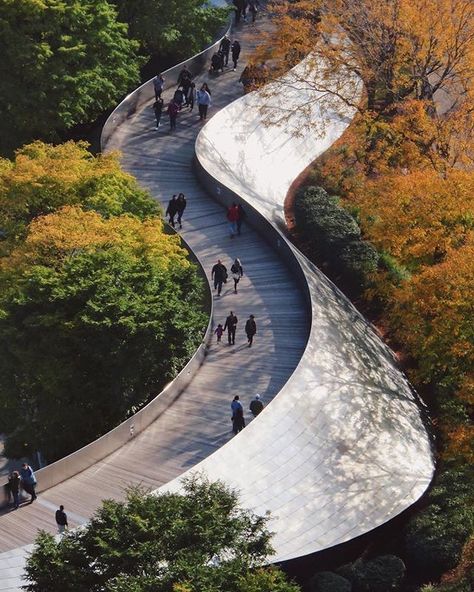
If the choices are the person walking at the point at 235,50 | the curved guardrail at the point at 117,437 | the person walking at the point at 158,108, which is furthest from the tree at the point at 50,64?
the curved guardrail at the point at 117,437

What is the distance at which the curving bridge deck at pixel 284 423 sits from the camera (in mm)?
33312

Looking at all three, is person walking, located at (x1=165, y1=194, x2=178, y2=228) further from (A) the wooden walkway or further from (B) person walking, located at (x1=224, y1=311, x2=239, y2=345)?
(B) person walking, located at (x1=224, y1=311, x2=239, y2=345)

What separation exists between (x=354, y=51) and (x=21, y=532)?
3176 cm

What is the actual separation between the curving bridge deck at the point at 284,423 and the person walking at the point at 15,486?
1.22 ft

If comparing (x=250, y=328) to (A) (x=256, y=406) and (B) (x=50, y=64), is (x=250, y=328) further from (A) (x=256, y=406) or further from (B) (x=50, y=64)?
(B) (x=50, y=64)

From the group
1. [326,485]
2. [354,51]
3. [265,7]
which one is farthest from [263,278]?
[265,7]

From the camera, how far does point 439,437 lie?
39500mm

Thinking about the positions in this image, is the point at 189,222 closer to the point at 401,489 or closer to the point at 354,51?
the point at 354,51

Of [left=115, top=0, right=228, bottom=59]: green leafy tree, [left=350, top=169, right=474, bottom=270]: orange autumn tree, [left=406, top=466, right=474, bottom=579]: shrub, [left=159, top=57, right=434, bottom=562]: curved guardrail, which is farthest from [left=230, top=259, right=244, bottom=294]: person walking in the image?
[left=115, top=0, right=228, bottom=59]: green leafy tree

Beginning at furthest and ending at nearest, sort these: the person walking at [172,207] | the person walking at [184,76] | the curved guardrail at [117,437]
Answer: the person walking at [184,76], the person walking at [172,207], the curved guardrail at [117,437]

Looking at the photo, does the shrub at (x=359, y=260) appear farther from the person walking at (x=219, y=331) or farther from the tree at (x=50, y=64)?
the tree at (x=50, y=64)

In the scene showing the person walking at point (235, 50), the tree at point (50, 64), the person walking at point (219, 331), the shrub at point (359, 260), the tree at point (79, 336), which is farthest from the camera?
the person walking at point (235, 50)

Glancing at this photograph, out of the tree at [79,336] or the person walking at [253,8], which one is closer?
the tree at [79,336]

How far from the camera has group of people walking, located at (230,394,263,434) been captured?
117 ft
